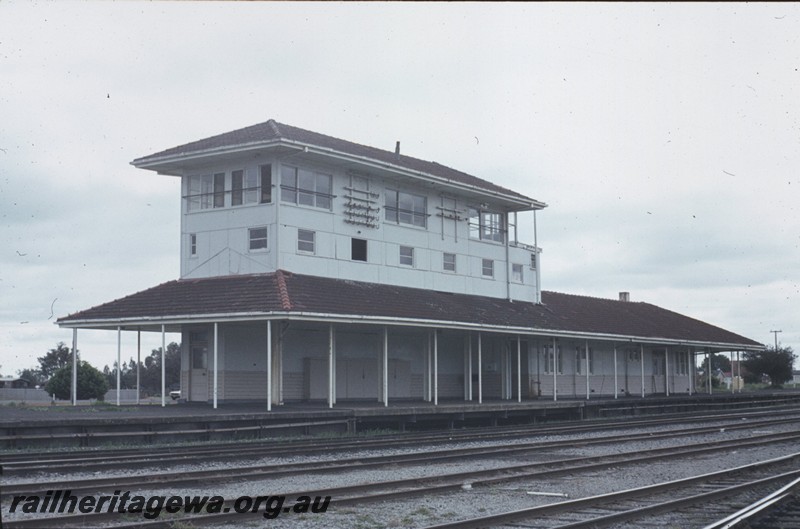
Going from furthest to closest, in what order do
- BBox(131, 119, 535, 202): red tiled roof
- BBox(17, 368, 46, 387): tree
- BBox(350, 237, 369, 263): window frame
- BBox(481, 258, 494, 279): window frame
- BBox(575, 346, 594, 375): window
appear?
BBox(17, 368, 46, 387): tree < BBox(575, 346, 594, 375): window < BBox(481, 258, 494, 279): window frame < BBox(350, 237, 369, 263): window frame < BBox(131, 119, 535, 202): red tiled roof

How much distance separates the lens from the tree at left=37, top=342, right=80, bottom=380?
93125mm

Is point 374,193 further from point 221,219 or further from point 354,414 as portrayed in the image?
point 354,414

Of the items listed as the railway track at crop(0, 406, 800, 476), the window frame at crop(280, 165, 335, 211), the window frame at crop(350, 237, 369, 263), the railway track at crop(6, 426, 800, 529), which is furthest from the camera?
the window frame at crop(350, 237, 369, 263)

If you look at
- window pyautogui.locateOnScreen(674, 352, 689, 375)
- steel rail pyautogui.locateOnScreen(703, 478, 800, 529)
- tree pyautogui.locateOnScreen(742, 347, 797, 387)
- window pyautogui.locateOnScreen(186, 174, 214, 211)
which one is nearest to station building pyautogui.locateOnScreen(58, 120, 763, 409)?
window pyautogui.locateOnScreen(186, 174, 214, 211)

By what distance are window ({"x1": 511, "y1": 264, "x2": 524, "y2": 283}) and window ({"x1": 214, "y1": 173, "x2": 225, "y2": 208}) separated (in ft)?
45.6

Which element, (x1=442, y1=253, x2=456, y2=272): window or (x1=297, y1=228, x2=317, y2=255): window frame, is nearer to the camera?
(x1=297, y1=228, x2=317, y2=255): window frame

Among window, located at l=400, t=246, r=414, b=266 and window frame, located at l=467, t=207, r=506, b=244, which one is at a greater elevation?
window frame, located at l=467, t=207, r=506, b=244

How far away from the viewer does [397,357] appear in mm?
33719

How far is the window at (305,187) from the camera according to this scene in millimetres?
30130

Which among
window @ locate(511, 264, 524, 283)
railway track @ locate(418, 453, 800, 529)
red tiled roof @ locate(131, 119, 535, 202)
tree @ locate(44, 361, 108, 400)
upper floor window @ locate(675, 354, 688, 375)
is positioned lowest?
railway track @ locate(418, 453, 800, 529)

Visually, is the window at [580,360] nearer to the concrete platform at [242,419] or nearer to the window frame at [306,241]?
the concrete platform at [242,419]

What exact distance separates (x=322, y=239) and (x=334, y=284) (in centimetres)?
164

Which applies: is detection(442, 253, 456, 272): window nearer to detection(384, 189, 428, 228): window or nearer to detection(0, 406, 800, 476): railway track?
detection(384, 189, 428, 228): window

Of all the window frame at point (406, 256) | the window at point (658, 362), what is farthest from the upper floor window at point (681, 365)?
the window frame at point (406, 256)
